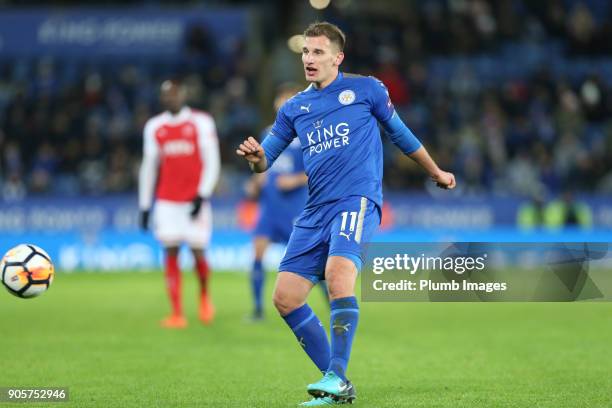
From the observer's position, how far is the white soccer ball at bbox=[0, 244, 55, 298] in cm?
739

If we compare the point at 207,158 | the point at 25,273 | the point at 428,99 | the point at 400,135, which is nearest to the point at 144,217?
the point at 207,158

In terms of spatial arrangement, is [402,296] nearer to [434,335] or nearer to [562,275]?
[562,275]

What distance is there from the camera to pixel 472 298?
22.6 ft

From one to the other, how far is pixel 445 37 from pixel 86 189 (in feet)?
28.7

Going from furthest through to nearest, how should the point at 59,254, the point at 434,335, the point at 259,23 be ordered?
the point at 259,23, the point at 59,254, the point at 434,335

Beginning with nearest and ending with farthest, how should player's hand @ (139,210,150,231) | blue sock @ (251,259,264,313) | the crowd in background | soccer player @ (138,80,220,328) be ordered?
soccer player @ (138,80,220,328), player's hand @ (139,210,150,231), blue sock @ (251,259,264,313), the crowd in background

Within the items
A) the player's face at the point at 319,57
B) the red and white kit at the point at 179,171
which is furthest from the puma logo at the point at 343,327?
the red and white kit at the point at 179,171

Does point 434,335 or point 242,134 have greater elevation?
point 242,134

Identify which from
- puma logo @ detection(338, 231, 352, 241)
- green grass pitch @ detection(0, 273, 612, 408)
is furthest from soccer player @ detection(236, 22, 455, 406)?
green grass pitch @ detection(0, 273, 612, 408)

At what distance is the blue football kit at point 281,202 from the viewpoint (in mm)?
11539

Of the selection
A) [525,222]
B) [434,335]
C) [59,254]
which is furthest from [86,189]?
[434,335]

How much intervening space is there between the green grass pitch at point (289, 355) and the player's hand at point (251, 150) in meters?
1.48

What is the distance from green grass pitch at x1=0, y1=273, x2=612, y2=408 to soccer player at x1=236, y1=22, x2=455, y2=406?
0.74 meters

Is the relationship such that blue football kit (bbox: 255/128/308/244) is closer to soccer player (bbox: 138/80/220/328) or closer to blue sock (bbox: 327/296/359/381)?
soccer player (bbox: 138/80/220/328)
